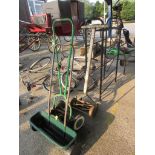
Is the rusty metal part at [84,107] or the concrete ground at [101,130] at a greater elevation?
the rusty metal part at [84,107]

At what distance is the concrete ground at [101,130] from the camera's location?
2.05m

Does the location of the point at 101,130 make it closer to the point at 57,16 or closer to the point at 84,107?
the point at 84,107

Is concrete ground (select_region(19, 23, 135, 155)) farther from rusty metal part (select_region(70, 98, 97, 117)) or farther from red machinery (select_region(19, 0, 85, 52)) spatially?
red machinery (select_region(19, 0, 85, 52))

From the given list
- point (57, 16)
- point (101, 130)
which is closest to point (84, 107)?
point (101, 130)

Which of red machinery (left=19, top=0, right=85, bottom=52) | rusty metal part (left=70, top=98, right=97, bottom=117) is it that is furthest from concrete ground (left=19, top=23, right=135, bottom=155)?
red machinery (left=19, top=0, right=85, bottom=52)

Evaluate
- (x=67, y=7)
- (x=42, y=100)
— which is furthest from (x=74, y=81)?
(x=67, y=7)

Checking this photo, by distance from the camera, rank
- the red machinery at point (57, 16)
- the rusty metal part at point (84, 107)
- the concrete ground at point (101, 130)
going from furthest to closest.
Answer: the red machinery at point (57, 16)
the rusty metal part at point (84, 107)
the concrete ground at point (101, 130)

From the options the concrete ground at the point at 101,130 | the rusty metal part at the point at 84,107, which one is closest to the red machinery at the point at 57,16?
the concrete ground at the point at 101,130

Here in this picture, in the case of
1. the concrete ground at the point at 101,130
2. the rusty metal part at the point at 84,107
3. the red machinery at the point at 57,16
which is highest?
the red machinery at the point at 57,16

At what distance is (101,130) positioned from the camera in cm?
234

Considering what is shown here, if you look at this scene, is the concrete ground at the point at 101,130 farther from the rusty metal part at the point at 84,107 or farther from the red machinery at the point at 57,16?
the red machinery at the point at 57,16
